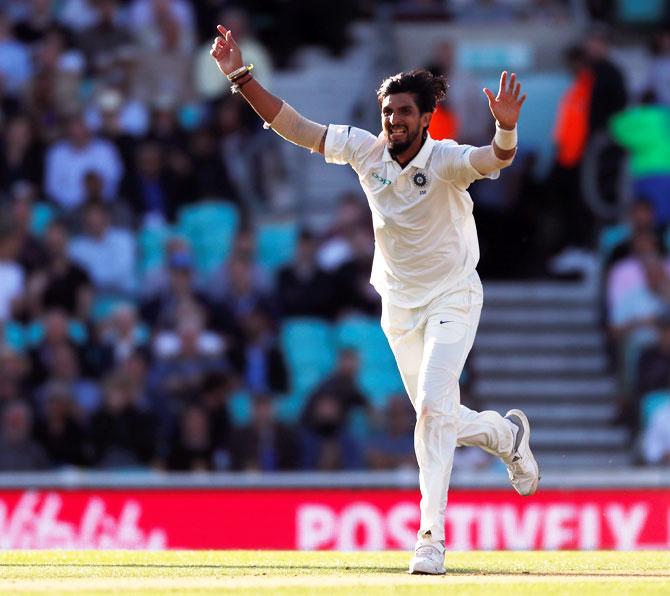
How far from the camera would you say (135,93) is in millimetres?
16641

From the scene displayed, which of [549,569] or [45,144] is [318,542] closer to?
[549,569]

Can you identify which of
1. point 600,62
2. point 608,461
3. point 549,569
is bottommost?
point 608,461

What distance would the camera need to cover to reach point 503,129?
778 centimetres

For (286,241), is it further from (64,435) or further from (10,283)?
(64,435)

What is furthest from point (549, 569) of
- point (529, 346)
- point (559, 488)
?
point (529, 346)

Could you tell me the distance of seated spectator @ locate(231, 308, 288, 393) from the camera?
Result: 47.7ft

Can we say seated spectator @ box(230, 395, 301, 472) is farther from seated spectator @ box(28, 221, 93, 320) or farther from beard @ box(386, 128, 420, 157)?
beard @ box(386, 128, 420, 157)

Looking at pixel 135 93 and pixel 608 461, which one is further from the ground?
pixel 135 93

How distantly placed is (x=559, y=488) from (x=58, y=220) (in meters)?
5.45

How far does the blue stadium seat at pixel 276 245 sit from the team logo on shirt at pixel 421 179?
7298 millimetres

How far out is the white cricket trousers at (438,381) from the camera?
26.1 feet

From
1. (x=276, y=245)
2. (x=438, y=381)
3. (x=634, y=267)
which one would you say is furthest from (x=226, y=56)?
(x=634, y=267)

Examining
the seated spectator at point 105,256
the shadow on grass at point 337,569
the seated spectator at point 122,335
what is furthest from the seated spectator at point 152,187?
the shadow on grass at point 337,569

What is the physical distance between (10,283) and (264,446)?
8.72 feet
